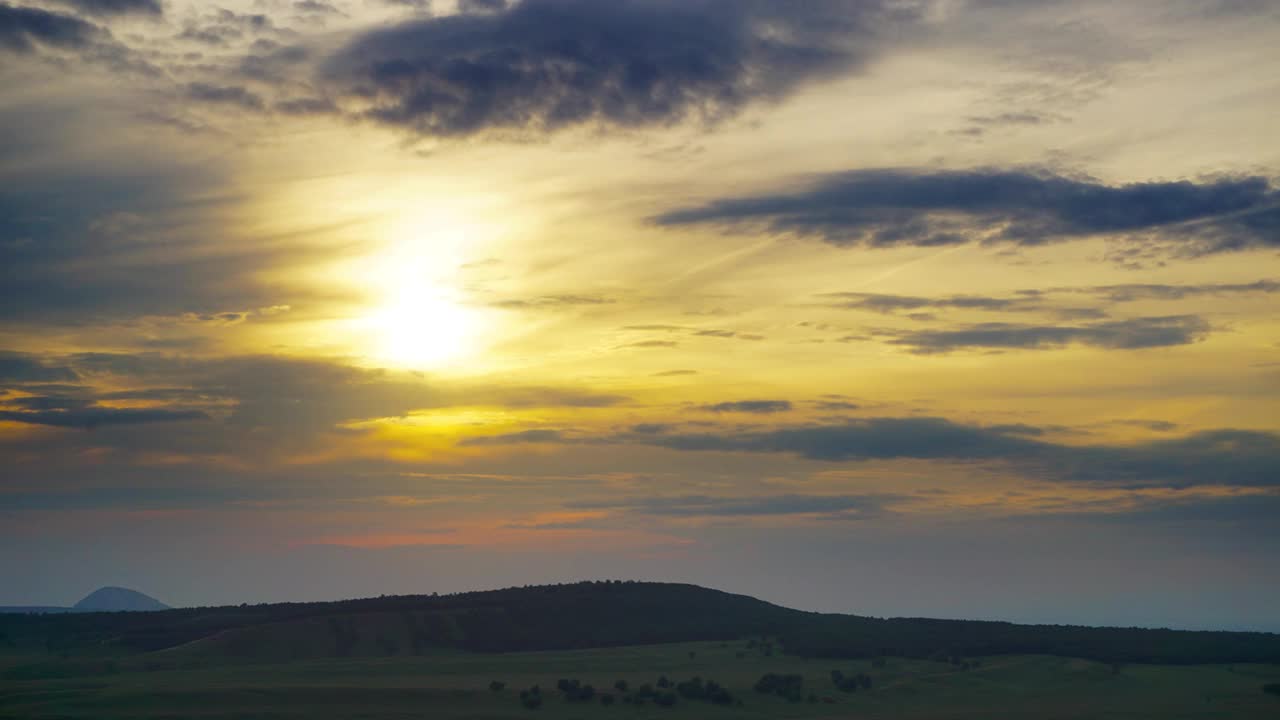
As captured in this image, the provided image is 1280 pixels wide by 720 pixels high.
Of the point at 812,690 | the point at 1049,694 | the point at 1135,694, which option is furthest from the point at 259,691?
the point at 1135,694

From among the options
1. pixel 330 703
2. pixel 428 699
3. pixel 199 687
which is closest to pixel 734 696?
pixel 428 699

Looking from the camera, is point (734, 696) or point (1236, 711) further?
point (734, 696)

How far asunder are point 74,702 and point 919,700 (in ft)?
393

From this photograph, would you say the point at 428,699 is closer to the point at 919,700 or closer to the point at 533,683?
the point at 533,683

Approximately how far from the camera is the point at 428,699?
172750 millimetres

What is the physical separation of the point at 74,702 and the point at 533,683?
219 feet

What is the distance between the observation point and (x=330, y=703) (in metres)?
165

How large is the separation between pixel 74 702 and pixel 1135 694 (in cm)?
15312

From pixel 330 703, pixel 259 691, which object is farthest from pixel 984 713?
pixel 259 691

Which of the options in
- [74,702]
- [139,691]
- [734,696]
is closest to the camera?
[74,702]

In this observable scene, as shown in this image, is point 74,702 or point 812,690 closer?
point 74,702

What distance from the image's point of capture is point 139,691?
176m

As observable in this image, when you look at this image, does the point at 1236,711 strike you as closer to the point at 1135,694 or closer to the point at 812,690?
the point at 1135,694

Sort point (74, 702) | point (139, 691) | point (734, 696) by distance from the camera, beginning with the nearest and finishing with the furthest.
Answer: point (74, 702), point (139, 691), point (734, 696)
